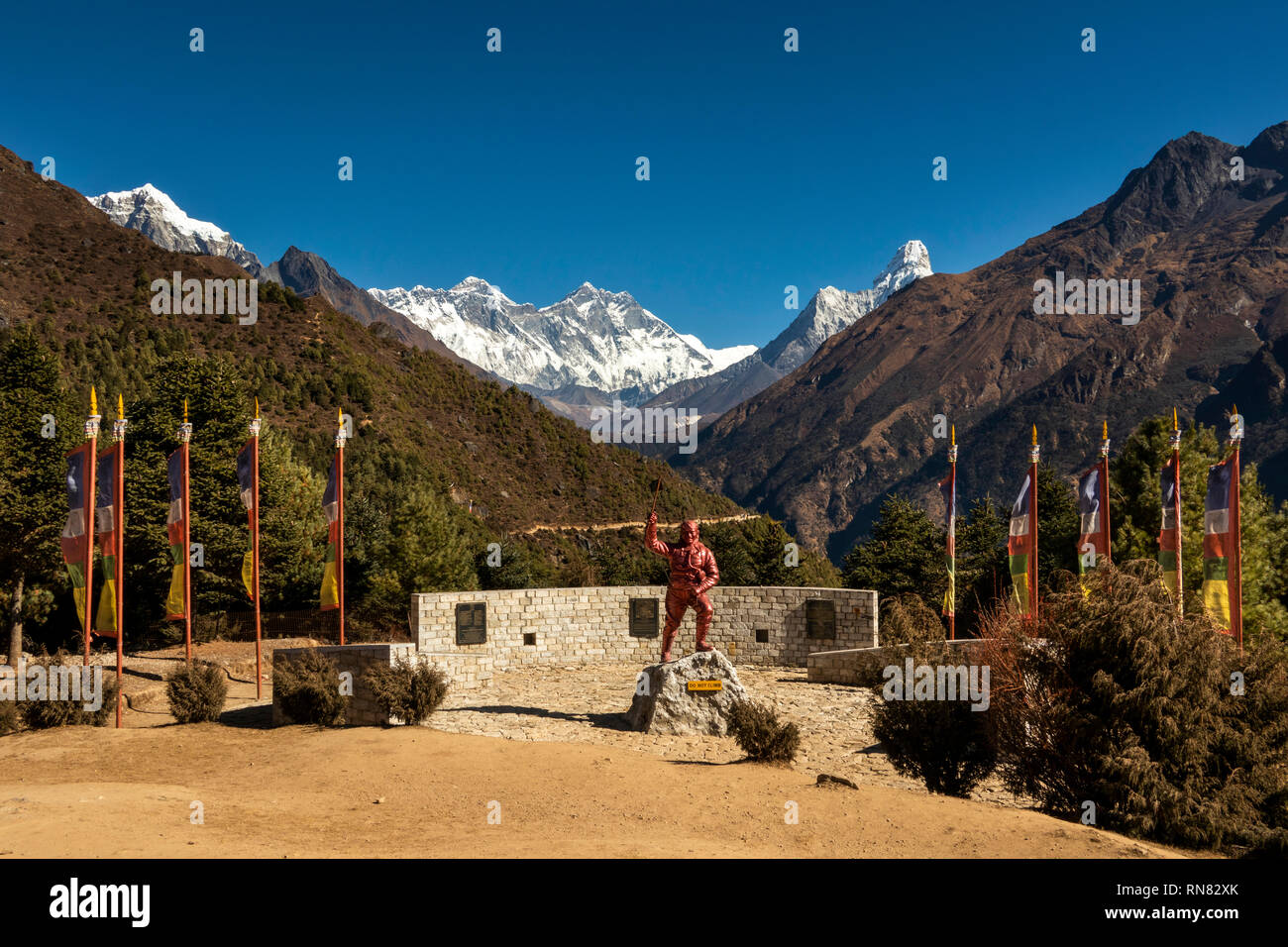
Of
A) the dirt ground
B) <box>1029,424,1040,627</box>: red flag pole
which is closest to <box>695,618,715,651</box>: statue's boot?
the dirt ground

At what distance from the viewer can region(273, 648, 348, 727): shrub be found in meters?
16.3

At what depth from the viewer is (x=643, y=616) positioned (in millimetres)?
24750

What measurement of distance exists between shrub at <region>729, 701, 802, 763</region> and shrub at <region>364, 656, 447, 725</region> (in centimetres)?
570

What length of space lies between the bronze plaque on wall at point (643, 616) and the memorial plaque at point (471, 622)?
4300 mm

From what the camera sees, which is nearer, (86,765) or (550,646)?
(86,765)

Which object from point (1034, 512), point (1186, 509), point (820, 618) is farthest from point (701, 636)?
point (1186, 509)

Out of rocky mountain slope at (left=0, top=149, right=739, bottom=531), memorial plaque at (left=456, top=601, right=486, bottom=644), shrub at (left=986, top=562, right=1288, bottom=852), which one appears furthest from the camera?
rocky mountain slope at (left=0, top=149, right=739, bottom=531)

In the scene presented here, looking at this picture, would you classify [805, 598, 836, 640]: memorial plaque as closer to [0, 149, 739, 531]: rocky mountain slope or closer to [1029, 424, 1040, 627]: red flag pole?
[1029, 424, 1040, 627]: red flag pole

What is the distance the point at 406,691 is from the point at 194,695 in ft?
16.5

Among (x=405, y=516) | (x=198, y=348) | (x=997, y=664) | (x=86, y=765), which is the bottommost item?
(x=86, y=765)

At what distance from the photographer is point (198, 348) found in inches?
2527

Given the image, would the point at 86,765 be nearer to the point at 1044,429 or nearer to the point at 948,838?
the point at 948,838

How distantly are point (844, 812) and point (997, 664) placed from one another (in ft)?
10.3
